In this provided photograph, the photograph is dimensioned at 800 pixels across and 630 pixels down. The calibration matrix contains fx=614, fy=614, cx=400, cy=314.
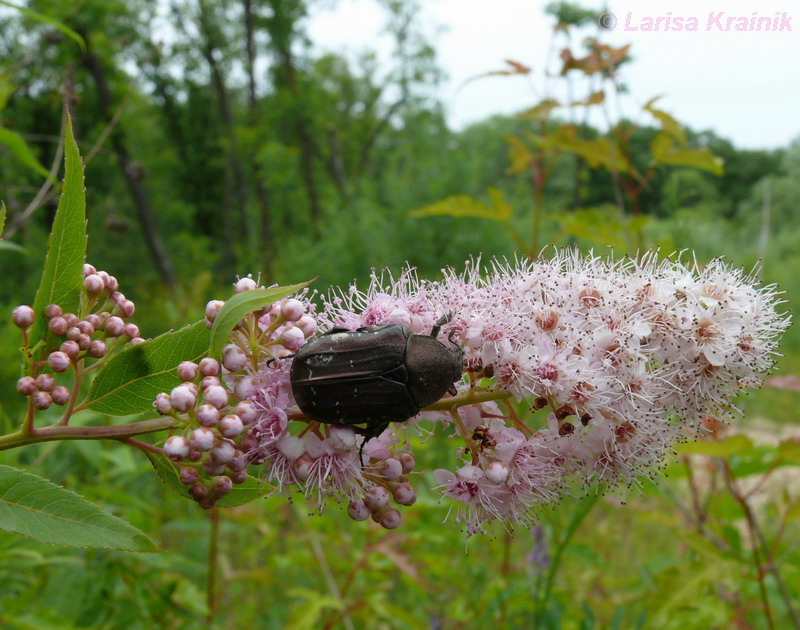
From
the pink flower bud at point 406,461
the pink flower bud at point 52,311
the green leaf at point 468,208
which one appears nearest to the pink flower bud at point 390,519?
the pink flower bud at point 406,461

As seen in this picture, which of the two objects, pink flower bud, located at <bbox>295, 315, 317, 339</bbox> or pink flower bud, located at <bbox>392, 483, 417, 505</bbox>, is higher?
pink flower bud, located at <bbox>295, 315, 317, 339</bbox>

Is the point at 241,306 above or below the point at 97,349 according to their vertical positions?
above

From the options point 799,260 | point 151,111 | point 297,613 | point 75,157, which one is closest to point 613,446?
point 75,157

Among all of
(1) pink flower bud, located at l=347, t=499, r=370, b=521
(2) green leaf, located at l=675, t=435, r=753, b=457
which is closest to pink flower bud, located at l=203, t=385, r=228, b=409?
(1) pink flower bud, located at l=347, t=499, r=370, b=521

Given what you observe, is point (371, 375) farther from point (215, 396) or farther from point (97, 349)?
point (97, 349)

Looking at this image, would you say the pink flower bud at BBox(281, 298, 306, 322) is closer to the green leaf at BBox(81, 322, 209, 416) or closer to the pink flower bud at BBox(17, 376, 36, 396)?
the green leaf at BBox(81, 322, 209, 416)

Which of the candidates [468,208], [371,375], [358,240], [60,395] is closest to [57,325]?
[60,395]
